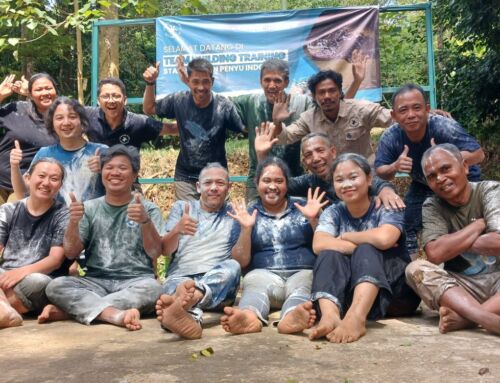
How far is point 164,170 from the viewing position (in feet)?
34.2

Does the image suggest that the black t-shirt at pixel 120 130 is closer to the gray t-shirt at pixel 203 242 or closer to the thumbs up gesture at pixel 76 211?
the gray t-shirt at pixel 203 242

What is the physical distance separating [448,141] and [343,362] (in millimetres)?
2255

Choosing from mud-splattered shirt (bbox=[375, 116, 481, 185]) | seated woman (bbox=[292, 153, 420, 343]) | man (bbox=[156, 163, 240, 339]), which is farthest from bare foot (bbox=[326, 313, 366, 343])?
mud-splattered shirt (bbox=[375, 116, 481, 185])

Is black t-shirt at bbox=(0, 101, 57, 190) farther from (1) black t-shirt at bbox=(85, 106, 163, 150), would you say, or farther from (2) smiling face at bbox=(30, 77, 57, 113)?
(1) black t-shirt at bbox=(85, 106, 163, 150)

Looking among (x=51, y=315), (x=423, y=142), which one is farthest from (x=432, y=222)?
(x=51, y=315)

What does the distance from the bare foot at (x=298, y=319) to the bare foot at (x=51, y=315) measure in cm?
155

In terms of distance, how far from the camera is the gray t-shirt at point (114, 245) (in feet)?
14.0

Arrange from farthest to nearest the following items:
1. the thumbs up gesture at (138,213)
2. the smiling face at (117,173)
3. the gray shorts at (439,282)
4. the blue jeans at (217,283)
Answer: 1. the smiling face at (117,173)
2. the blue jeans at (217,283)
3. the thumbs up gesture at (138,213)
4. the gray shorts at (439,282)

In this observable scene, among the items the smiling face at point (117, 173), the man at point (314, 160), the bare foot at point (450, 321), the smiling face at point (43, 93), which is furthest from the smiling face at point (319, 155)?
the smiling face at point (43, 93)

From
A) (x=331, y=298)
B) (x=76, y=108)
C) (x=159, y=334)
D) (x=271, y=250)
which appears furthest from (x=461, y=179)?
(x=76, y=108)

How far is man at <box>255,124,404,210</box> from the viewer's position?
15.1 feet

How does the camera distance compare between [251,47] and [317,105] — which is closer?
[317,105]

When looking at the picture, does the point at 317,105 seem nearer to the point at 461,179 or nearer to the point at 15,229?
the point at 461,179

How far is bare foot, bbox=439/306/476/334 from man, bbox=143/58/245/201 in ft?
7.81
